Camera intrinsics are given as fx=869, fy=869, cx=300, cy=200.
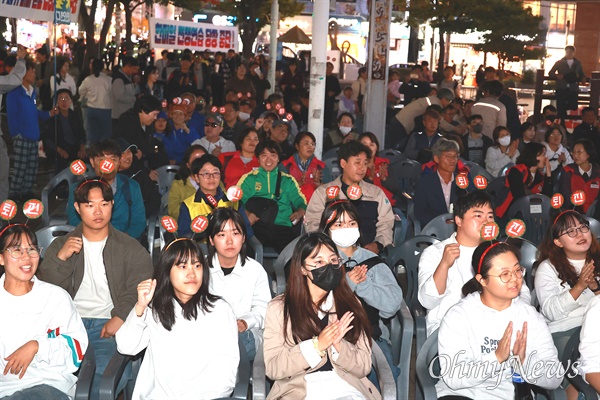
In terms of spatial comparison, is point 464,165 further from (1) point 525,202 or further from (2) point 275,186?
(2) point 275,186

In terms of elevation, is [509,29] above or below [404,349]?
above

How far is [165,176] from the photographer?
8.87 meters

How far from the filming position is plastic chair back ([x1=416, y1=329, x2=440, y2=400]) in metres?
4.39

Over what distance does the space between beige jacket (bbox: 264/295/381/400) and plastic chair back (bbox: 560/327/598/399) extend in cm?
107

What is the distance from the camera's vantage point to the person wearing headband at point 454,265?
5.25 m

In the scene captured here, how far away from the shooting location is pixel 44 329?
14.9 feet

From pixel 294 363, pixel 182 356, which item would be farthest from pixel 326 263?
pixel 182 356

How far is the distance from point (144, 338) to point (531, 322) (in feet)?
6.62

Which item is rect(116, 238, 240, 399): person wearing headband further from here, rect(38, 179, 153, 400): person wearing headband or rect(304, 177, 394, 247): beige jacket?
rect(304, 177, 394, 247): beige jacket

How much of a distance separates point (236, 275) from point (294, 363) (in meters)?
1.16

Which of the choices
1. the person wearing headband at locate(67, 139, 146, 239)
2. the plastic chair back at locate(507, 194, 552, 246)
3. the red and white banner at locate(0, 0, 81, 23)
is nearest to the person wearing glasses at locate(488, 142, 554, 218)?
the plastic chair back at locate(507, 194, 552, 246)

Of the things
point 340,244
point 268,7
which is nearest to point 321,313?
point 340,244

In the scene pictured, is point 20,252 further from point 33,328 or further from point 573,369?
point 573,369

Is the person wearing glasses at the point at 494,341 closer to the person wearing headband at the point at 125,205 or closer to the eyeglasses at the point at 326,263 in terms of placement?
the eyeglasses at the point at 326,263
